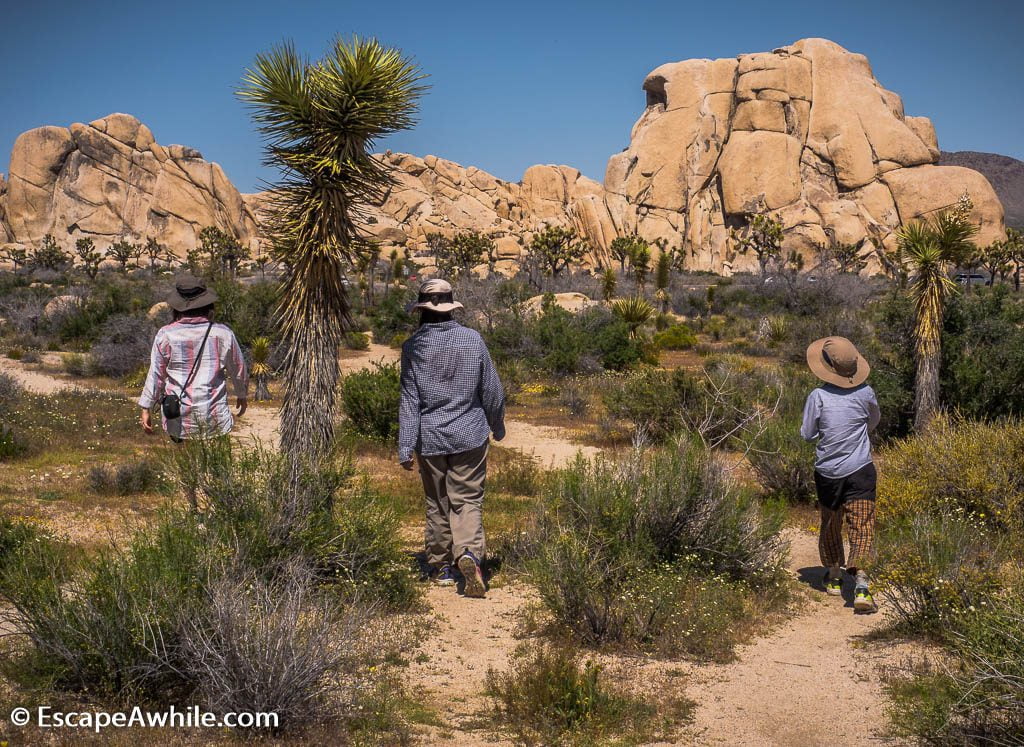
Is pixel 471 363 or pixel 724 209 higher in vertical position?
pixel 724 209

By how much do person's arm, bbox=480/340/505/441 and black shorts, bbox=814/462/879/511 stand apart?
2257mm

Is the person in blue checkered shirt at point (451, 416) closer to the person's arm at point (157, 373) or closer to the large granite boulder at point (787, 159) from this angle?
the person's arm at point (157, 373)

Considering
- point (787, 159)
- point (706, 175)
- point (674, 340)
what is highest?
point (787, 159)

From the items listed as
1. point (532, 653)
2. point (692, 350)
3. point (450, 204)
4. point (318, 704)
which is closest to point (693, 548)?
point (532, 653)

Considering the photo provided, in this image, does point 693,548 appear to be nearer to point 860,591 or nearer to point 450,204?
point 860,591

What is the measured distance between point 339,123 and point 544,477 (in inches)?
179

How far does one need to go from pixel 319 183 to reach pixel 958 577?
542cm

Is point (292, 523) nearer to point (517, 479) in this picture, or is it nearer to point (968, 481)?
point (517, 479)

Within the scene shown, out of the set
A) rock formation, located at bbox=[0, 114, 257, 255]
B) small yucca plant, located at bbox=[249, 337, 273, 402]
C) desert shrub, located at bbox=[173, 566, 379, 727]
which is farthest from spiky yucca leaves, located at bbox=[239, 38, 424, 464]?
rock formation, located at bbox=[0, 114, 257, 255]

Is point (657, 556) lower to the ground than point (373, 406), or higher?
lower

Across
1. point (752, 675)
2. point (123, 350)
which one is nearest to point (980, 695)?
point (752, 675)

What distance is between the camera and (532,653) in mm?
4742

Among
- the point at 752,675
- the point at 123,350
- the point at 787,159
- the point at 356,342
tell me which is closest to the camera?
the point at 752,675

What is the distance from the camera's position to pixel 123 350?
19.2 m
